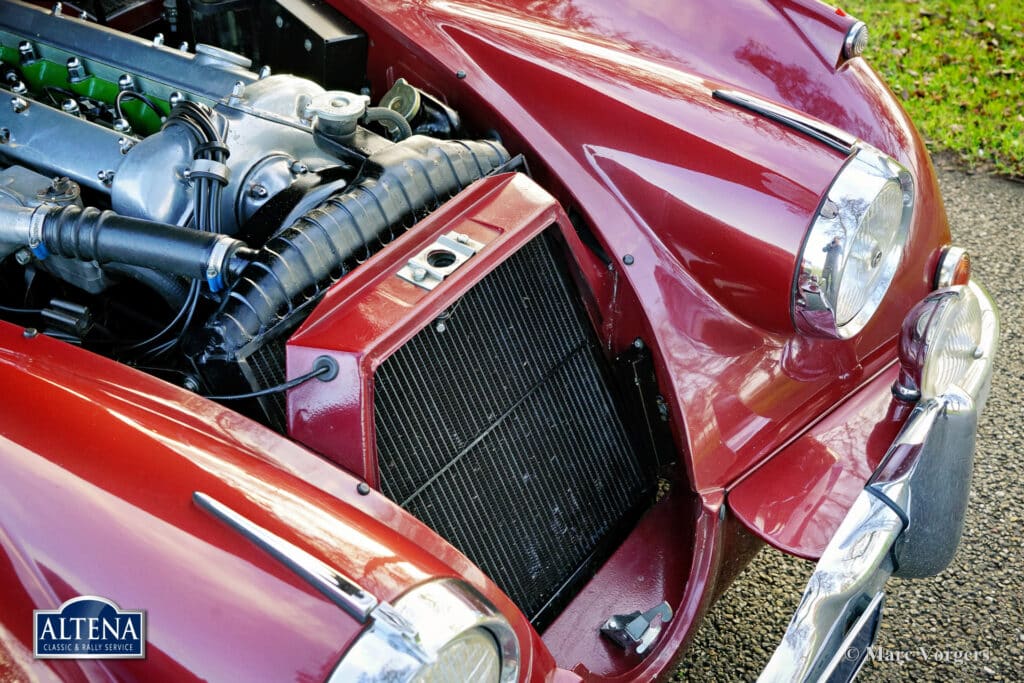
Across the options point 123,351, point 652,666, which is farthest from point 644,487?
point 123,351

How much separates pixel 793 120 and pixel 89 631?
1409 mm

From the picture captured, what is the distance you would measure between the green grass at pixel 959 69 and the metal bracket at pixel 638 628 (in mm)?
2838

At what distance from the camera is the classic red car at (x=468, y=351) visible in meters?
1.18

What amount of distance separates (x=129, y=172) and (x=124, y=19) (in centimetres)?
87

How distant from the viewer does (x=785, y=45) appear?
2.16 meters

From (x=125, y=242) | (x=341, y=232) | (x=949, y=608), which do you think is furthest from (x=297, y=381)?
(x=949, y=608)

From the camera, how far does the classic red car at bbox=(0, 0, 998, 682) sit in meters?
1.18

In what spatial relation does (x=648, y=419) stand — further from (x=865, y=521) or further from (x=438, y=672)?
(x=438, y=672)

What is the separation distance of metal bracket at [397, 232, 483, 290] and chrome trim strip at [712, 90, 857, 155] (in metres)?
0.64

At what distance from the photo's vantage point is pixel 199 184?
171 cm

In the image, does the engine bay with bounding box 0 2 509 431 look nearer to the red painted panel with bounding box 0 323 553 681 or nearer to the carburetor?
the carburetor

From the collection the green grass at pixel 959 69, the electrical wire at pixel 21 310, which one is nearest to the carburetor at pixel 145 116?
the electrical wire at pixel 21 310

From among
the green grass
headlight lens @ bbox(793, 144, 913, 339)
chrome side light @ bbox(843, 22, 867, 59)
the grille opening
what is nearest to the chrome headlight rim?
the grille opening

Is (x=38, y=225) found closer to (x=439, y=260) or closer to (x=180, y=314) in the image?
(x=180, y=314)
